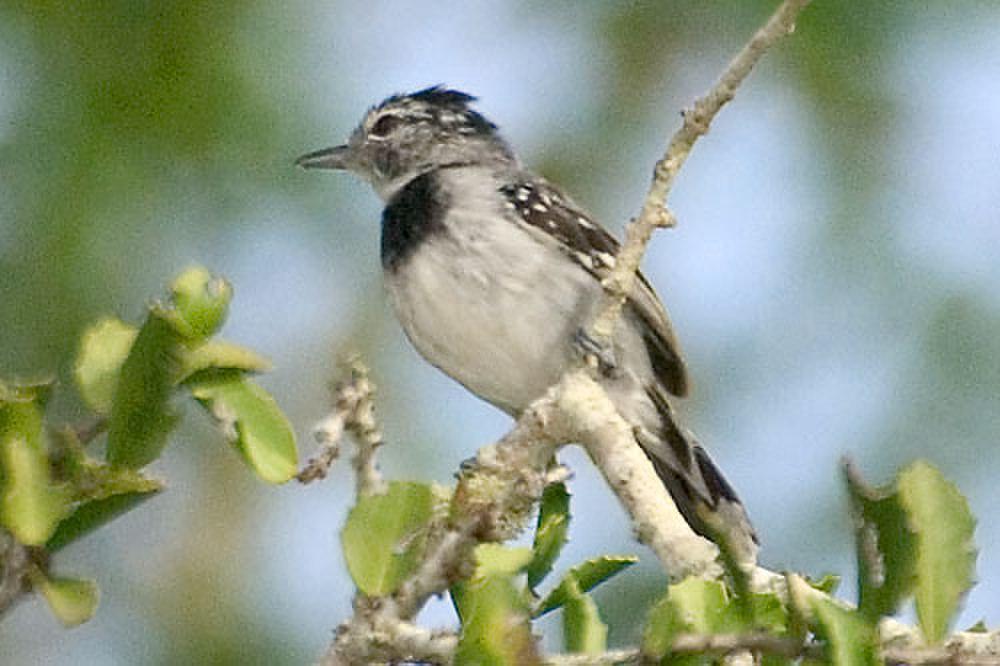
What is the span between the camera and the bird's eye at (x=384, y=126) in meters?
5.91

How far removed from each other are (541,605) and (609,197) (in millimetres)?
4048

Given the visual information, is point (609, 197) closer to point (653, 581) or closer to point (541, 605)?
point (653, 581)

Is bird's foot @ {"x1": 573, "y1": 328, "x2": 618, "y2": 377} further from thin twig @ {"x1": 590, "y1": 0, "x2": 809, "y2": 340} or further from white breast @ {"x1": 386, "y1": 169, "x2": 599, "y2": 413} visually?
white breast @ {"x1": 386, "y1": 169, "x2": 599, "y2": 413}

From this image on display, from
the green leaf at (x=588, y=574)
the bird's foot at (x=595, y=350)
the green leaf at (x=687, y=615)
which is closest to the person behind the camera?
the green leaf at (x=687, y=615)

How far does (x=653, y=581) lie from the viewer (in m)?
4.79

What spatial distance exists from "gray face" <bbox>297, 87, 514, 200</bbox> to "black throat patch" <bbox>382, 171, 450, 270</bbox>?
698mm

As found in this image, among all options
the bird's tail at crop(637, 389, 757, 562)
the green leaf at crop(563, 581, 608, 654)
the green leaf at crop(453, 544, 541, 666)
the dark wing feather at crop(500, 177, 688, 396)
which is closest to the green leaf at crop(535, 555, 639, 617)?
the green leaf at crop(563, 581, 608, 654)

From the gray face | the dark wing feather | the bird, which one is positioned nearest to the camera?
the bird

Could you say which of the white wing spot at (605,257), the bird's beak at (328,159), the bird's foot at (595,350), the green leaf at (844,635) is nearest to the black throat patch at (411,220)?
the white wing spot at (605,257)

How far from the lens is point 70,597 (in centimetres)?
194

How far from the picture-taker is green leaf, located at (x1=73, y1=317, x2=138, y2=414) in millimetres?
2010

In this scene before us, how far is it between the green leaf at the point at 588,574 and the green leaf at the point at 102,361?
0.48 meters

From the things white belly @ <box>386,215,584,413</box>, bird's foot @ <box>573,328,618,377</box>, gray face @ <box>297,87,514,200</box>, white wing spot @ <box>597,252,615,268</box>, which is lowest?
bird's foot @ <box>573,328,618,377</box>

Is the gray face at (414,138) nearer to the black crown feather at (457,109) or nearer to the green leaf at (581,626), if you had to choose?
the black crown feather at (457,109)
